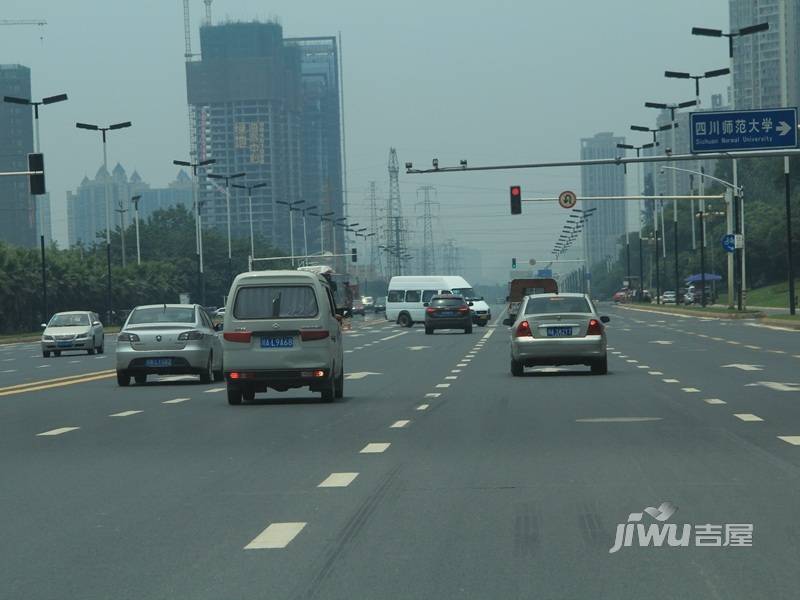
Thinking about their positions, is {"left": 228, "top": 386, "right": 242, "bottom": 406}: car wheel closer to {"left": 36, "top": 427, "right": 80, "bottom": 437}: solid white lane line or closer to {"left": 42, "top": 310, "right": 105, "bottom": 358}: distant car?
{"left": 36, "top": 427, "right": 80, "bottom": 437}: solid white lane line

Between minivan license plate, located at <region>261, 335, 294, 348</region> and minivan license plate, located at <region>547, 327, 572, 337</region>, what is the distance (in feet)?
24.5

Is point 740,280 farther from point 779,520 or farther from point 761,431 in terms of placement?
point 779,520

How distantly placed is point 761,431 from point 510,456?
322cm

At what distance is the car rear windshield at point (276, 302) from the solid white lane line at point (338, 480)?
968 cm

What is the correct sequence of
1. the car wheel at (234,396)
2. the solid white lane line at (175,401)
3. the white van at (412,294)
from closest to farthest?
the car wheel at (234,396) < the solid white lane line at (175,401) < the white van at (412,294)

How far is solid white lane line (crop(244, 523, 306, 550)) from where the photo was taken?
8.91 meters

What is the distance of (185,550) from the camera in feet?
29.0

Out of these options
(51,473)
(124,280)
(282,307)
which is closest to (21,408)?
(282,307)

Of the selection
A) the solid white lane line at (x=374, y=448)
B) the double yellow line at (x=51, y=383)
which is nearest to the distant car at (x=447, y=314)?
the double yellow line at (x=51, y=383)

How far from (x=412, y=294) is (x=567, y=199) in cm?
1265

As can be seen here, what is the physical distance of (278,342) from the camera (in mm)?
21844

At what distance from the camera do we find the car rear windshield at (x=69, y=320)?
51578 mm

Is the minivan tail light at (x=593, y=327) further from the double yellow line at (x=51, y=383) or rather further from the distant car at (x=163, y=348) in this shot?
the double yellow line at (x=51, y=383)

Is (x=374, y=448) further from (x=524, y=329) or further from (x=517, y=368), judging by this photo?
(x=517, y=368)
